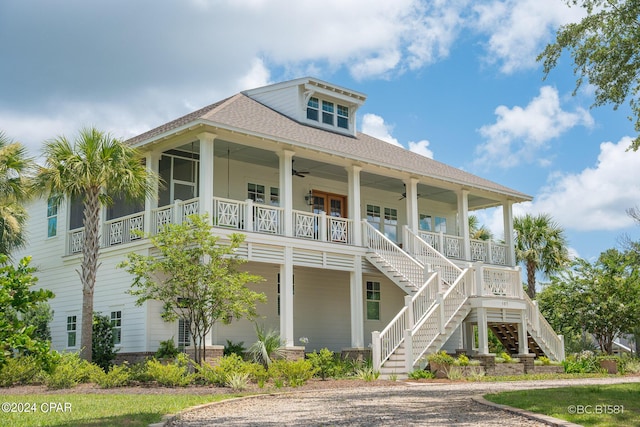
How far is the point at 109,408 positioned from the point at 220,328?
37.9 feet

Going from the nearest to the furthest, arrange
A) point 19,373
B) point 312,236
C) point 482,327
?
point 19,373 < point 482,327 < point 312,236

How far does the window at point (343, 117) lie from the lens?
2841 centimetres

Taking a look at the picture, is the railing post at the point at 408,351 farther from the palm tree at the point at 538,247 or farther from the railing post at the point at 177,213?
the palm tree at the point at 538,247

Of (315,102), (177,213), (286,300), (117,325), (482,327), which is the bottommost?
(482,327)

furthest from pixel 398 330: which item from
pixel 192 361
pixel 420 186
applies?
pixel 420 186

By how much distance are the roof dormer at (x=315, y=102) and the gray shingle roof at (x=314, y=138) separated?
0.44 meters

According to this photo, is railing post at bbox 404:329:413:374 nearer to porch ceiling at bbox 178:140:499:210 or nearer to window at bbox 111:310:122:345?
porch ceiling at bbox 178:140:499:210

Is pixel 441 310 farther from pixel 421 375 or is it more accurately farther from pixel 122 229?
pixel 122 229

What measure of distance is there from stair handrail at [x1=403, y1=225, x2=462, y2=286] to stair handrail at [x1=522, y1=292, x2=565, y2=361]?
8.13 feet

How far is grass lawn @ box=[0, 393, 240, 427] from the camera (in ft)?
33.6

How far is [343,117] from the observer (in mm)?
28547

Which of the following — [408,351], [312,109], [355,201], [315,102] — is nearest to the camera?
[408,351]

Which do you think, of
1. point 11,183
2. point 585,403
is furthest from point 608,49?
point 11,183

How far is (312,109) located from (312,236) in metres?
6.12
